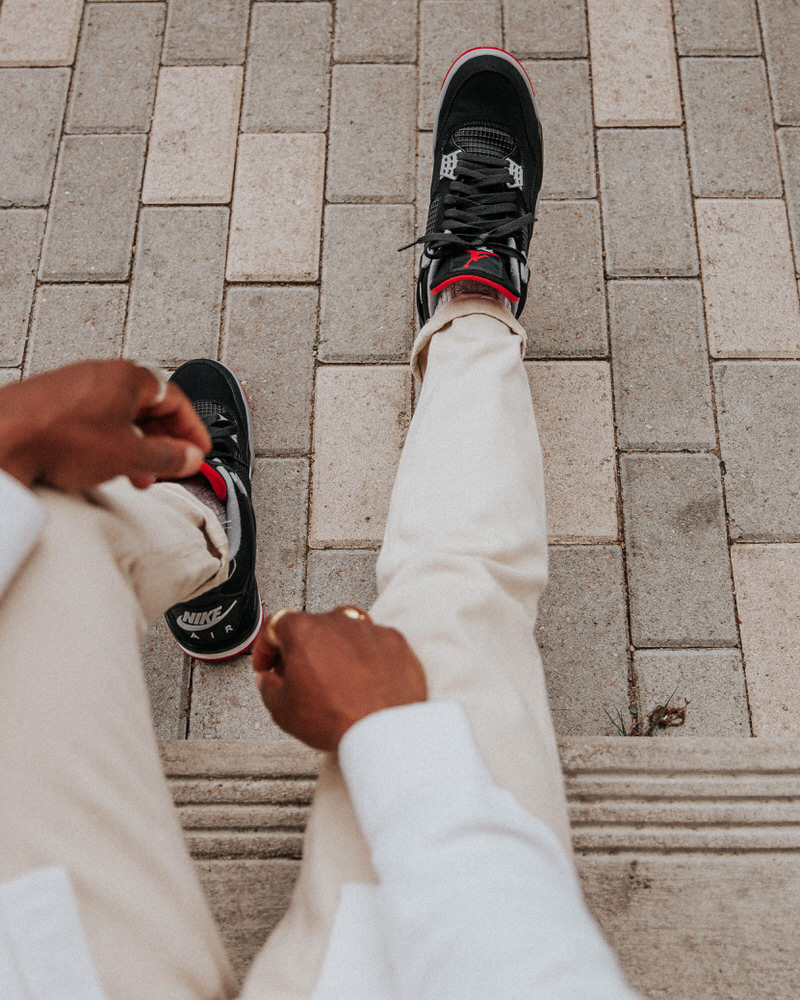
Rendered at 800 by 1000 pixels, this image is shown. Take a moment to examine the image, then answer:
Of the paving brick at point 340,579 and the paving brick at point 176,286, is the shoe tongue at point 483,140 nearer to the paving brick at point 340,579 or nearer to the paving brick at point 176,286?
the paving brick at point 176,286

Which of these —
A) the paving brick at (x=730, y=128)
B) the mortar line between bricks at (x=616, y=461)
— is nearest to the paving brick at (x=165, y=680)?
the mortar line between bricks at (x=616, y=461)

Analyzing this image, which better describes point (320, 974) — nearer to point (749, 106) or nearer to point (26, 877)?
point (26, 877)

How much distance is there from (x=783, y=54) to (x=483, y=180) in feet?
3.62

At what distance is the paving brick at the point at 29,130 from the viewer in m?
2.34

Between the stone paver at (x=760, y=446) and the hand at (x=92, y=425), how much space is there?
145cm

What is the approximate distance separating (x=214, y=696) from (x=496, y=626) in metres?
0.88

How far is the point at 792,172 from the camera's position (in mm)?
2271

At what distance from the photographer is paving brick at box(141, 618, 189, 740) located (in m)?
1.89

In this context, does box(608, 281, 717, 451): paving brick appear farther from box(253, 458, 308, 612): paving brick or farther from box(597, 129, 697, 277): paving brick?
box(253, 458, 308, 612): paving brick

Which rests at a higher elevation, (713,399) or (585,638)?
(713,399)

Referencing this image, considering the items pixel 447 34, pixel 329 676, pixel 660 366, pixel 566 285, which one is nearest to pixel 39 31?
pixel 447 34

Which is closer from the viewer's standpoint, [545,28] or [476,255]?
[476,255]

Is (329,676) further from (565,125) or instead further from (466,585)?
(565,125)

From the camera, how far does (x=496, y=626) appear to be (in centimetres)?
133
